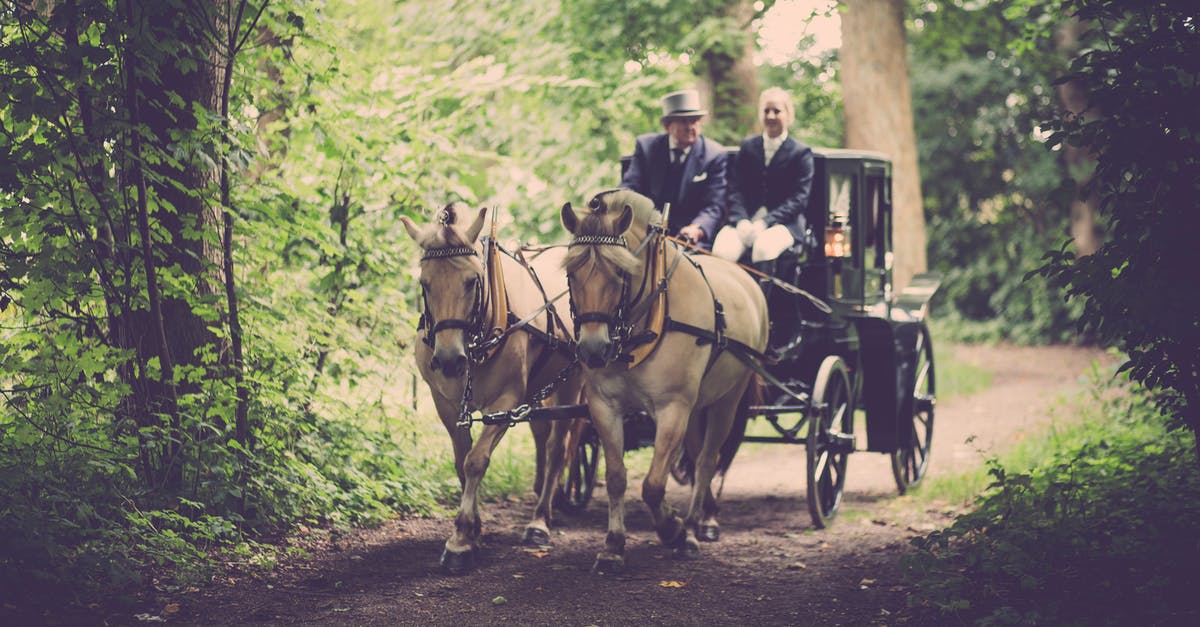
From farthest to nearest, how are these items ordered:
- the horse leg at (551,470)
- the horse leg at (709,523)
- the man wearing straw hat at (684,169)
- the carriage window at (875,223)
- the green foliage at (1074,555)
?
1. the carriage window at (875,223)
2. the man wearing straw hat at (684,169)
3. the horse leg at (709,523)
4. the horse leg at (551,470)
5. the green foliage at (1074,555)

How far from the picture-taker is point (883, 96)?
1473cm

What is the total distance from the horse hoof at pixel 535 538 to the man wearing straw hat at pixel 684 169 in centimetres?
214

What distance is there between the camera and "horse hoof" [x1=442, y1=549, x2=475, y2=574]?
567 centimetres

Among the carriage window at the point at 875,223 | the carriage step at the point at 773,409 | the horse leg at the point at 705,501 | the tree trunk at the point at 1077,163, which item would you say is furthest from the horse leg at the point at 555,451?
the tree trunk at the point at 1077,163

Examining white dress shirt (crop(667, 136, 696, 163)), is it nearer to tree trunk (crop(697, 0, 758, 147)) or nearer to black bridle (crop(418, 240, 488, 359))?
black bridle (crop(418, 240, 488, 359))

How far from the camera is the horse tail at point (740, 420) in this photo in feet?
23.5

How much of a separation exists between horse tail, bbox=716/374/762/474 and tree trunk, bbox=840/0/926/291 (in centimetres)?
799

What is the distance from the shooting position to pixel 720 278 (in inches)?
257

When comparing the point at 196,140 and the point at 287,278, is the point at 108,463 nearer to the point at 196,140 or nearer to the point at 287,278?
the point at 196,140

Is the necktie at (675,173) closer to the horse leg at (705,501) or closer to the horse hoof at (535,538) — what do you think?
the horse leg at (705,501)

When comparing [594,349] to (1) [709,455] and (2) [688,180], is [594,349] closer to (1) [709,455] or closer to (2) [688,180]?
(1) [709,455]

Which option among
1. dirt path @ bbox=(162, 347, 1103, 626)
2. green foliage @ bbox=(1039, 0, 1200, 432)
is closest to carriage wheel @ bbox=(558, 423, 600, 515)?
dirt path @ bbox=(162, 347, 1103, 626)

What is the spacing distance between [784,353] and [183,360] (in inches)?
144

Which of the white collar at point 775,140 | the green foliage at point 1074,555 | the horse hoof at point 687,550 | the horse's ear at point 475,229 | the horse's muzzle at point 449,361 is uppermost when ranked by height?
the white collar at point 775,140
